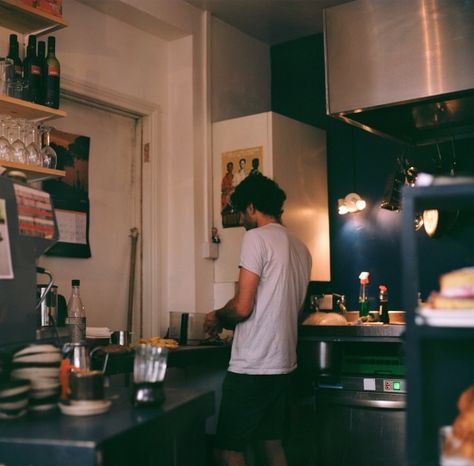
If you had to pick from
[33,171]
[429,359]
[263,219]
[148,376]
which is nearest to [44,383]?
[148,376]

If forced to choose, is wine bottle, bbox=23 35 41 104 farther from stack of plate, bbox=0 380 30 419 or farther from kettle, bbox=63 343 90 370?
stack of plate, bbox=0 380 30 419

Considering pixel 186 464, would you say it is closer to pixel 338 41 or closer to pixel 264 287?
pixel 264 287

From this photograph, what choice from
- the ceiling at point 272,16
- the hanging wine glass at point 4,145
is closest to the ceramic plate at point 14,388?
the hanging wine glass at point 4,145

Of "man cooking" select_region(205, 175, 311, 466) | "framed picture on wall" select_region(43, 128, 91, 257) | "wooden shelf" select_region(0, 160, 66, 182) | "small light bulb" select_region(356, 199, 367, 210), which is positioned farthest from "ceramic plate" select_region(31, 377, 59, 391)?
"small light bulb" select_region(356, 199, 367, 210)

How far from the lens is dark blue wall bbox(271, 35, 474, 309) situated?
451 centimetres

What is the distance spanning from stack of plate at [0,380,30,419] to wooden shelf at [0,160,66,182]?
60.2 inches

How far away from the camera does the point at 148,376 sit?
6.43 ft

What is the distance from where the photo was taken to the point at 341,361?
3951 millimetres

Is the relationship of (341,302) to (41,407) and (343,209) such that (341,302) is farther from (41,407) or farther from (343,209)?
(41,407)

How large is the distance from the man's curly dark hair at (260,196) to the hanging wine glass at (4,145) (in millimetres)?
1048

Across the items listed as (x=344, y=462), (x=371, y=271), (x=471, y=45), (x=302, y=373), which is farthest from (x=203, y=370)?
(x=471, y=45)

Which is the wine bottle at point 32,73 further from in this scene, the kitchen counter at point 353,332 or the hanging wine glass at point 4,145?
the kitchen counter at point 353,332

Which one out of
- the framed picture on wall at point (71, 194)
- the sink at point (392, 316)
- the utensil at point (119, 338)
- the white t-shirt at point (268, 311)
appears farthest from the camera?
the sink at point (392, 316)

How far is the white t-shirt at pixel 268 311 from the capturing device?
10.7ft
